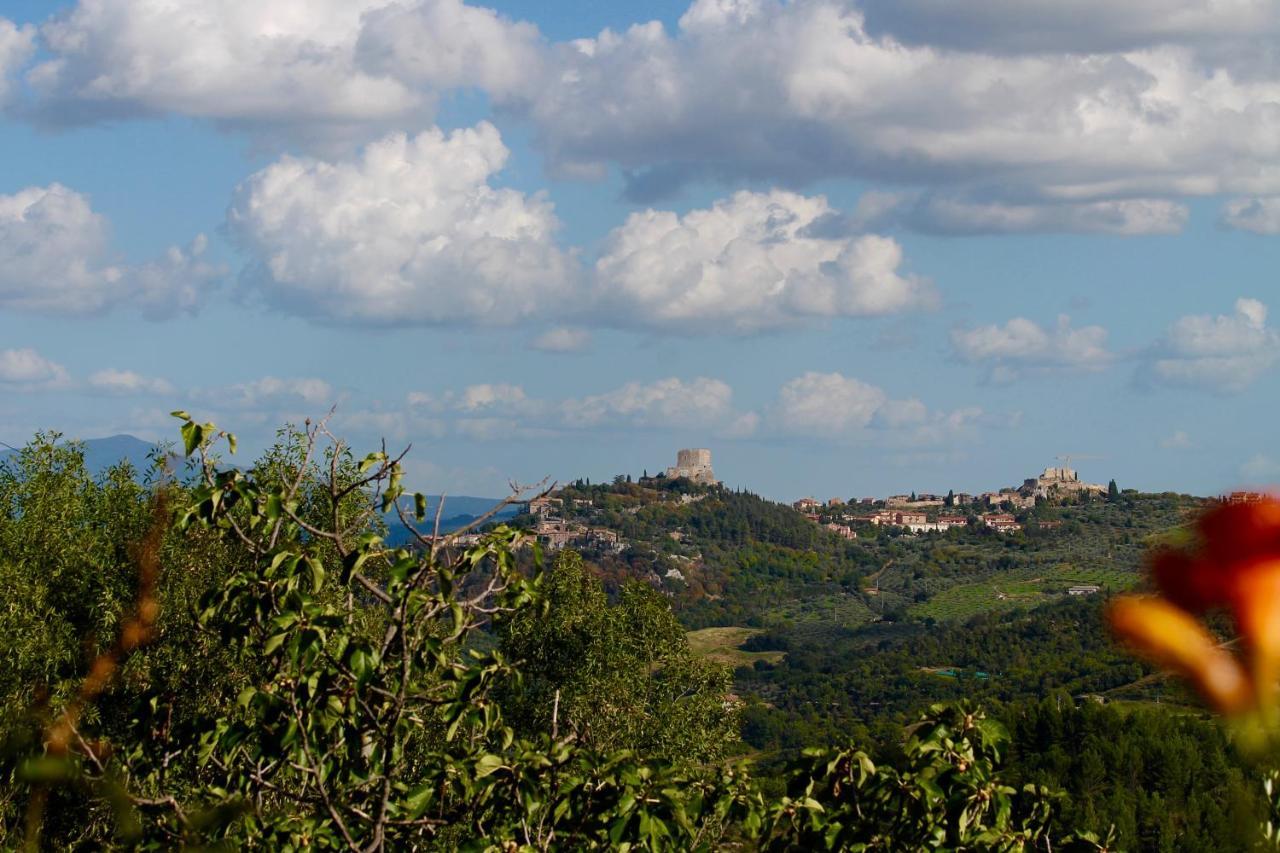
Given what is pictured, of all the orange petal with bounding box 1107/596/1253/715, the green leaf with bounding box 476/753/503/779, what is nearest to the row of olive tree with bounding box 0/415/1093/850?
the green leaf with bounding box 476/753/503/779

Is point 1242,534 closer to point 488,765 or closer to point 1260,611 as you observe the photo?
point 1260,611

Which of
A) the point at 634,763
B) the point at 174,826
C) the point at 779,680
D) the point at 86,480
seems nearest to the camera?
the point at 634,763

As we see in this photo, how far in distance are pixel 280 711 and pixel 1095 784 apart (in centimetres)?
7517

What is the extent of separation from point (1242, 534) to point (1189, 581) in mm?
95

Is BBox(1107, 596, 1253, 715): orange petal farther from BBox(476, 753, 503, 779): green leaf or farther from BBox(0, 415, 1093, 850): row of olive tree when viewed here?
BBox(476, 753, 503, 779): green leaf

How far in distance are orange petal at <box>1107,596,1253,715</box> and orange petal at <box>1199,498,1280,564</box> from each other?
0.11m

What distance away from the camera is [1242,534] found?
1.82 m

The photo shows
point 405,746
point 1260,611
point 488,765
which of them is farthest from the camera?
point 405,746

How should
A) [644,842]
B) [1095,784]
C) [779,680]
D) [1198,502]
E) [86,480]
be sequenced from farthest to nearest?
1. [779,680]
2. [1095,784]
3. [86,480]
4. [644,842]
5. [1198,502]

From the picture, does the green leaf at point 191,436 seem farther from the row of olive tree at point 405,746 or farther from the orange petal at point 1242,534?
the orange petal at point 1242,534

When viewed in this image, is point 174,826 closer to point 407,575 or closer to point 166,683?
point 407,575

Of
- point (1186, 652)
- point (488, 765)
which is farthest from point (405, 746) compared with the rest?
point (1186, 652)

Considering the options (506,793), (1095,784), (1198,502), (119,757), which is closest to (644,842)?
(506,793)

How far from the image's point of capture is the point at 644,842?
6.18m
